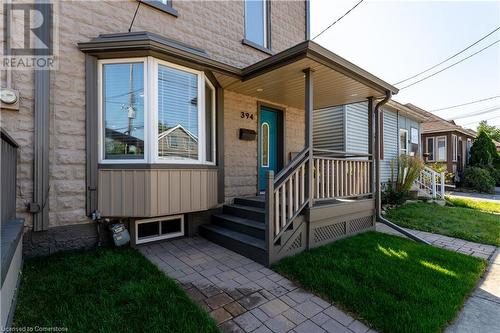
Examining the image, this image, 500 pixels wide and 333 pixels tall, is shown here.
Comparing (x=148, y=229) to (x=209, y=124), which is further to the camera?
(x=209, y=124)

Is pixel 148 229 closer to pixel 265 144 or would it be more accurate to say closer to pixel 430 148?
pixel 265 144

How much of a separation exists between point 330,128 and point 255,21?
389 centimetres

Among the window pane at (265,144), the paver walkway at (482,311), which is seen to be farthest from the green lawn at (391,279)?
the window pane at (265,144)

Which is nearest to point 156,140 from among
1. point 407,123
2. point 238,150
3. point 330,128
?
point 238,150

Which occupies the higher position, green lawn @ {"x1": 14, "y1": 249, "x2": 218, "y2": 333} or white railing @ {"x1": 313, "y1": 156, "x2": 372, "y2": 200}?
white railing @ {"x1": 313, "y1": 156, "x2": 372, "y2": 200}

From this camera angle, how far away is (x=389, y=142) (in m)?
9.98

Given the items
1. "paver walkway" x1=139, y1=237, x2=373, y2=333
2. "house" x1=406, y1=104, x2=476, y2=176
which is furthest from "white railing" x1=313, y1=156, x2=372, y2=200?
"house" x1=406, y1=104, x2=476, y2=176

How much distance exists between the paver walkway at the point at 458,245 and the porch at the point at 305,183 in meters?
1.04

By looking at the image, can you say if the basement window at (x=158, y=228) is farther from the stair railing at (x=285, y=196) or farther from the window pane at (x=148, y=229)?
the stair railing at (x=285, y=196)

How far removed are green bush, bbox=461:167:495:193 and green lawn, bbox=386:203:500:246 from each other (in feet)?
28.7

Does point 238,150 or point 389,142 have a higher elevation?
point 389,142

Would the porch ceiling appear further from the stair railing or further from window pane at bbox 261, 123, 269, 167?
the stair railing

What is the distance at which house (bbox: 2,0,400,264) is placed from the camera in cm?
336

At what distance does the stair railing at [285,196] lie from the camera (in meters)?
3.34
